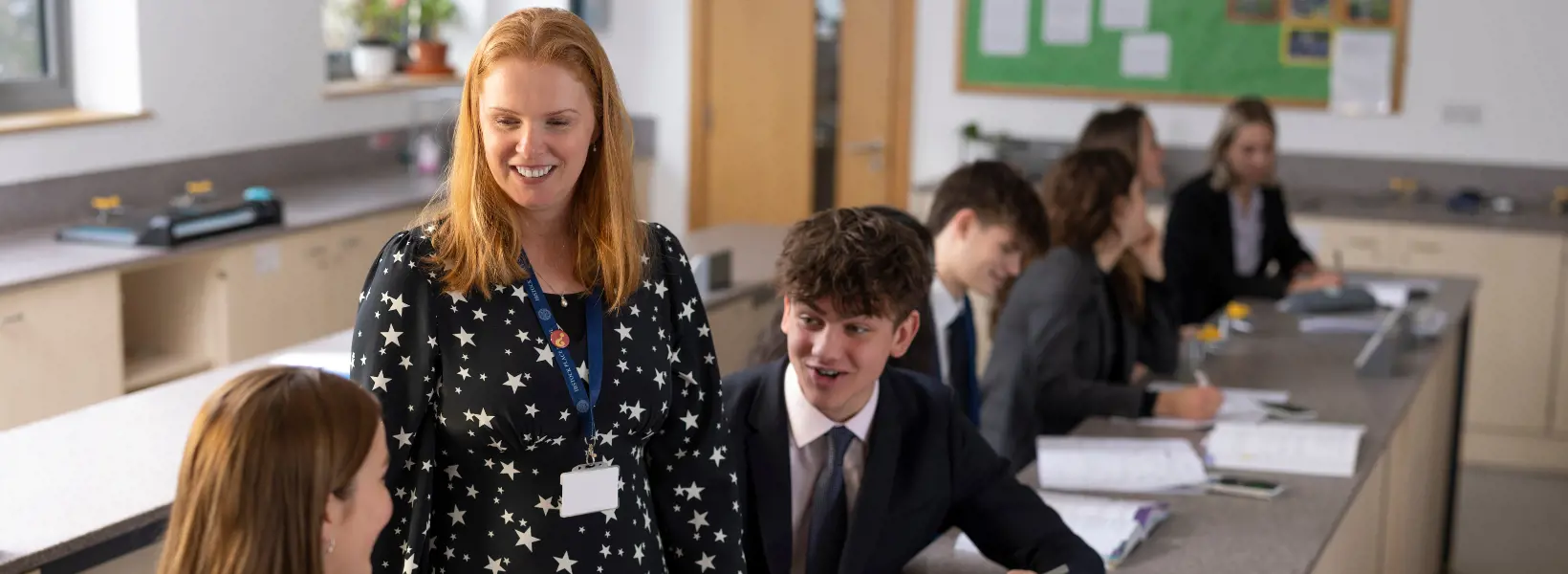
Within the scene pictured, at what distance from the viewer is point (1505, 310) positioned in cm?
612

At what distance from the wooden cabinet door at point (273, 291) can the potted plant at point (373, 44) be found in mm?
1428

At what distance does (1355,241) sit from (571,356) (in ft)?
16.6

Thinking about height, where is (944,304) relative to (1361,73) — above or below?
below

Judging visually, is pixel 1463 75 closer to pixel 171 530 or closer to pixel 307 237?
pixel 307 237

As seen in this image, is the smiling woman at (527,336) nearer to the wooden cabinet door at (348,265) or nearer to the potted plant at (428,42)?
the wooden cabinet door at (348,265)

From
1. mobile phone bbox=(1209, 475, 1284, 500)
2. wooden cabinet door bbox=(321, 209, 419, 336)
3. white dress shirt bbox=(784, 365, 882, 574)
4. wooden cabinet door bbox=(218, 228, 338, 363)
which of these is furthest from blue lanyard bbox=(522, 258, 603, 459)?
wooden cabinet door bbox=(321, 209, 419, 336)

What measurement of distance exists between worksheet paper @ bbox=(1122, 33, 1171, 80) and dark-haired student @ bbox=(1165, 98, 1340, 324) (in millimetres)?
1667

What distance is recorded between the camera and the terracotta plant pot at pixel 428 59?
7.10m

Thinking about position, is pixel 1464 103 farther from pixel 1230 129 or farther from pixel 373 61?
pixel 373 61

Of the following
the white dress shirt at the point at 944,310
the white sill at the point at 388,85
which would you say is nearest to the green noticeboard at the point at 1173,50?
the white sill at the point at 388,85

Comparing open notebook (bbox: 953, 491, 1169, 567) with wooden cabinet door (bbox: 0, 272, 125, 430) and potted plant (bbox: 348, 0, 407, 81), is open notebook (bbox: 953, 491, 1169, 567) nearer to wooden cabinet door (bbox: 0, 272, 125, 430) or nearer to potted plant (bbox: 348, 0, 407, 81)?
wooden cabinet door (bbox: 0, 272, 125, 430)

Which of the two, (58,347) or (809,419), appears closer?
(809,419)

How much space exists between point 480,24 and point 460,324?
6.01m

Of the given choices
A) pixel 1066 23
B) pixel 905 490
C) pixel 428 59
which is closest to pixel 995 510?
pixel 905 490
